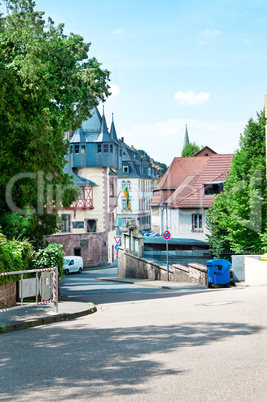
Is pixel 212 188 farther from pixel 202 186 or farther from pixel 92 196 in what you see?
pixel 92 196

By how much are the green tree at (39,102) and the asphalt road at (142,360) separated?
9.19m

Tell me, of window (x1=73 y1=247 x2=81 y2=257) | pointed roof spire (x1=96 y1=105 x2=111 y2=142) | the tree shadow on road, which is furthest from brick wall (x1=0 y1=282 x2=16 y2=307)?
pointed roof spire (x1=96 y1=105 x2=111 y2=142)

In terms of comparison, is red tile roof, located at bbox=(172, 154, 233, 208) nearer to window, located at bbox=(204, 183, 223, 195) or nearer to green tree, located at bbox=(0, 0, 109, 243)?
window, located at bbox=(204, 183, 223, 195)

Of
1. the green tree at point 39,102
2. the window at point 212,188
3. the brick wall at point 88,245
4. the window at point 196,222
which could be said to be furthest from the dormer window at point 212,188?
the green tree at point 39,102

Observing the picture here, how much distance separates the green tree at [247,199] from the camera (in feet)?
110

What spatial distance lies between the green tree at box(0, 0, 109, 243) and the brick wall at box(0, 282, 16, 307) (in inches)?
223

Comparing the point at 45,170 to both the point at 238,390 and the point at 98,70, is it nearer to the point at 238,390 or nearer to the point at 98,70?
the point at 98,70

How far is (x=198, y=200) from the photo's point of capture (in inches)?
1943

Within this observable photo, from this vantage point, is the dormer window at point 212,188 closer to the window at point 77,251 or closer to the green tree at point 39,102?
the window at point 77,251

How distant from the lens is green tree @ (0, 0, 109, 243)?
18797 millimetres

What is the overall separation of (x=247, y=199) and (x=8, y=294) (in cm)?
2355

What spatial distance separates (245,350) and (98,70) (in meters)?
18.3

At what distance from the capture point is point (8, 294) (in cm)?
1355

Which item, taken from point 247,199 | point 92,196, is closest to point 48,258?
point 247,199
